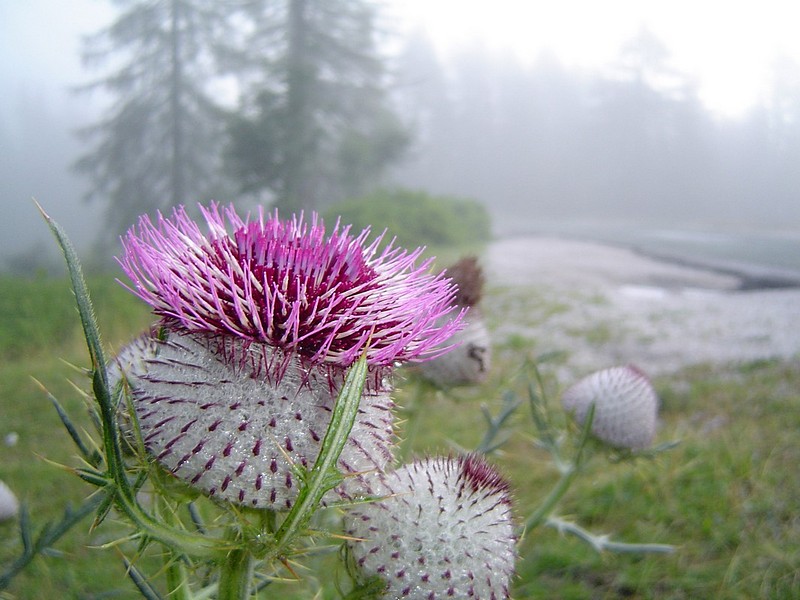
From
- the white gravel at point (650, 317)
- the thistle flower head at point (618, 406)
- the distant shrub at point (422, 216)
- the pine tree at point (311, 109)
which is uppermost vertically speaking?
the pine tree at point (311, 109)

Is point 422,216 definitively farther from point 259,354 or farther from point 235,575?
point 235,575

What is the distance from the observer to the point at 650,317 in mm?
7590

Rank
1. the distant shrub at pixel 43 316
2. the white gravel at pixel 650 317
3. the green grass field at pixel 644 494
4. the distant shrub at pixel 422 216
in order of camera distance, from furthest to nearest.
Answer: the distant shrub at pixel 422 216, the distant shrub at pixel 43 316, the white gravel at pixel 650 317, the green grass field at pixel 644 494

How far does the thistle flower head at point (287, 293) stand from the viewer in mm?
951

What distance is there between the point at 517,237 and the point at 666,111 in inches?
240

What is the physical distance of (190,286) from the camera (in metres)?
0.98

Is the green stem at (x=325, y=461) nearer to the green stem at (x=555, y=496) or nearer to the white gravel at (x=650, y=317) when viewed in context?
the green stem at (x=555, y=496)

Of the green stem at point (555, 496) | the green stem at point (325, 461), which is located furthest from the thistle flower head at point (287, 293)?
the green stem at point (555, 496)

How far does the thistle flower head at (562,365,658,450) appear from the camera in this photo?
188 centimetres

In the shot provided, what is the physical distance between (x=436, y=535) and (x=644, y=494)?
9.96ft

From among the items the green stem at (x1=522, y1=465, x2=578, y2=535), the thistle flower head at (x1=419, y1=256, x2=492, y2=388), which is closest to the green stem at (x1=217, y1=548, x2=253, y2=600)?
the green stem at (x1=522, y1=465, x2=578, y2=535)

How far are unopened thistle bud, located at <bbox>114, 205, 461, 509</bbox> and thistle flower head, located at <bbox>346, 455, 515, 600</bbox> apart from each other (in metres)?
0.10

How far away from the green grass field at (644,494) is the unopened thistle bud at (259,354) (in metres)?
0.68

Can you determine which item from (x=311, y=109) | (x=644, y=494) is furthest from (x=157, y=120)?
(x=644, y=494)
